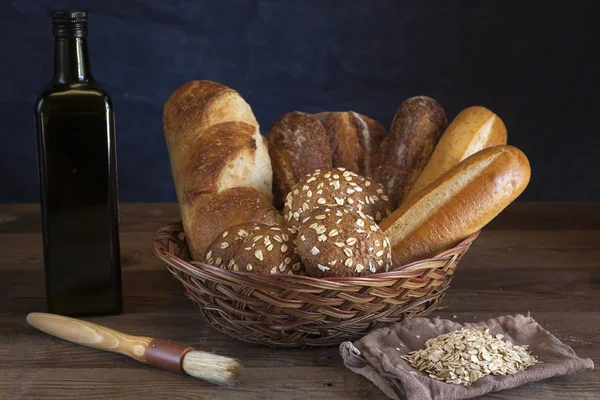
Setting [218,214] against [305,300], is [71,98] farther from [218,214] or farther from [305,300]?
[305,300]

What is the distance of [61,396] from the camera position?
3.55 ft

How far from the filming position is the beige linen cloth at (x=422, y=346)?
1.05 meters

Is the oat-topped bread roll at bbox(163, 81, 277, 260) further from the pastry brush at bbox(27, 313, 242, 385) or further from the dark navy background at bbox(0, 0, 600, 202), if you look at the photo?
the dark navy background at bbox(0, 0, 600, 202)

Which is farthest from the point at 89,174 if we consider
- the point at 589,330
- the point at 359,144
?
the point at 589,330

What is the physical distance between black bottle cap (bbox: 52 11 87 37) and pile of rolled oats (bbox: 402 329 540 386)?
724mm

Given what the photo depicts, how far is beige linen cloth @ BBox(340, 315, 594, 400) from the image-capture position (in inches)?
41.3

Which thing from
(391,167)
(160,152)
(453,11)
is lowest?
(160,152)

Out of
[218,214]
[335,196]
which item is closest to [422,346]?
[335,196]

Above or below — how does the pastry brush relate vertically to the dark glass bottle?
below

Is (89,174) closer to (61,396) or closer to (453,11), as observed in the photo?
(61,396)

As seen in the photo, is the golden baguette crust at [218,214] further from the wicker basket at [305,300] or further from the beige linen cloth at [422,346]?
the beige linen cloth at [422,346]

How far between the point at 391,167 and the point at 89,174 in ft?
2.11

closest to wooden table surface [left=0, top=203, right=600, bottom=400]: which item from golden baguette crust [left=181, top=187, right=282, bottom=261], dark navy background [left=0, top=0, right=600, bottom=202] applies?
golden baguette crust [left=181, top=187, right=282, bottom=261]

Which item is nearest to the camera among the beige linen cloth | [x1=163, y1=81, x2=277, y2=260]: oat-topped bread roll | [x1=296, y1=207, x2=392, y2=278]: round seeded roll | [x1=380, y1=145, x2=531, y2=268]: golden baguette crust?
the beige linen cloth
